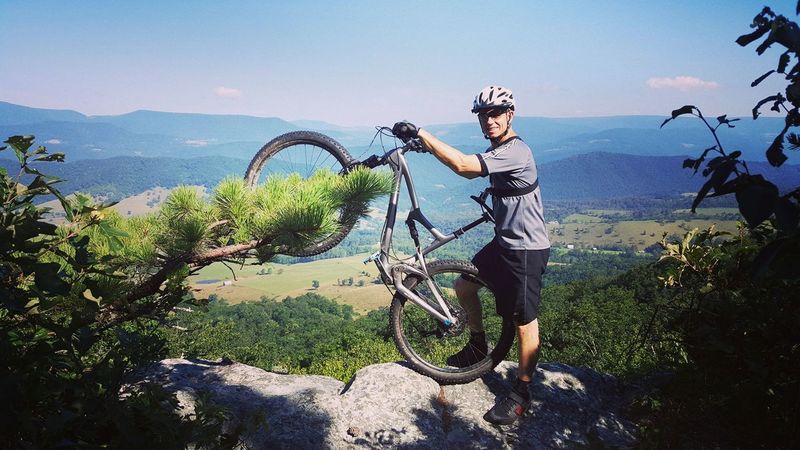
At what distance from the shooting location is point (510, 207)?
4098 millimetres

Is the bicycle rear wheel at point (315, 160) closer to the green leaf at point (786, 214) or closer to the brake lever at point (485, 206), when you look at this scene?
the brake lever at point (485, 206)

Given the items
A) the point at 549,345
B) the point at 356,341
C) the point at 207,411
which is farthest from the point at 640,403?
the point at 356,341

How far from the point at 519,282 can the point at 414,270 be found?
1.12m

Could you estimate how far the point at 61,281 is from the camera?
1569 mm

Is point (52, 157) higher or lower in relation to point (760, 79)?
lower

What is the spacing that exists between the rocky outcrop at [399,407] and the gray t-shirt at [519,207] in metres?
1.88

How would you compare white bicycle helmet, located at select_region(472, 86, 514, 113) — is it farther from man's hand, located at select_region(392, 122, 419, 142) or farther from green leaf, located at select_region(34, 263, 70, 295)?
green leaf, located at select_region(34, 263, 70, 295)

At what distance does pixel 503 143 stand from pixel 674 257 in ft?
6.05

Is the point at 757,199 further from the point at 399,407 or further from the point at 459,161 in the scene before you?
the point at 399,407

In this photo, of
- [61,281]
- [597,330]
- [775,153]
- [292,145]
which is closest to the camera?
[775,153]

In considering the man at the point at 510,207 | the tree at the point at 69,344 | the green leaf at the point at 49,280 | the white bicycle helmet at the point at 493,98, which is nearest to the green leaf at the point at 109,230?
the tree at the point at 69,344

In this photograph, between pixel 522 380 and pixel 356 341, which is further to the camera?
pixel 356 341

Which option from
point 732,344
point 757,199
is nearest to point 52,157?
point 757,199

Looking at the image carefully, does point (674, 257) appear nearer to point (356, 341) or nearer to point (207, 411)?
point (207, 411)
